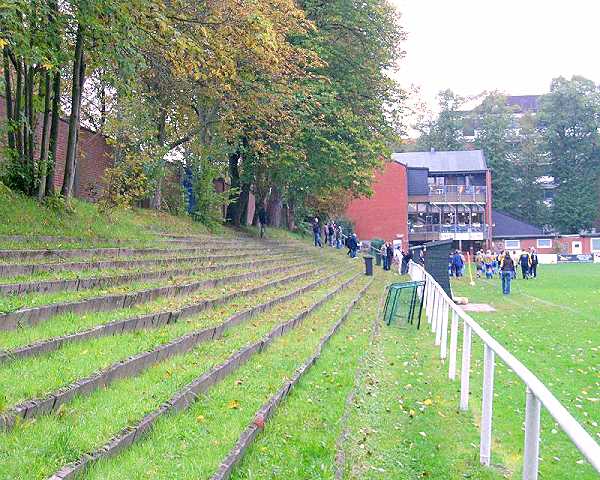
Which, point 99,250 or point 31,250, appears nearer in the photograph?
point 31,250

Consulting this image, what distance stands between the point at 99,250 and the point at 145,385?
20.4 ft

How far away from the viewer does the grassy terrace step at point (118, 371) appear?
4.14 m

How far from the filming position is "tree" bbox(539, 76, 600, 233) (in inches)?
2869

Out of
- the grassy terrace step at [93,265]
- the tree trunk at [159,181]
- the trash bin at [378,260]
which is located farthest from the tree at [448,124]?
the grassy terrace step at [93,265]

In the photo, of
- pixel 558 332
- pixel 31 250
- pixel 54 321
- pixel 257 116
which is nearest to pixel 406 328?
pixel 558 332

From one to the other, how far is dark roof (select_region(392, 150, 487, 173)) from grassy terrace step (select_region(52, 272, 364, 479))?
58712 millimetres

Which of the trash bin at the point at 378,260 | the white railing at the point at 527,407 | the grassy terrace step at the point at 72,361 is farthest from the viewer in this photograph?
the trash bin at the point at 378,260

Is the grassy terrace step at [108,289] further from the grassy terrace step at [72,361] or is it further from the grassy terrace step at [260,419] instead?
the grassy terrace step at [260,419]

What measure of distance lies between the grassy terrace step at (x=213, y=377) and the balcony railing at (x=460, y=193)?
57167 mm

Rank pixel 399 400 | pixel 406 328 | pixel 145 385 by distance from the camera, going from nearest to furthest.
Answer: pixel 145 385
pixel 399 400
pixel 406 328

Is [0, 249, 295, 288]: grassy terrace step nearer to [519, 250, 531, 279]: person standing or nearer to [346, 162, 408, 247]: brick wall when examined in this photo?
[519, 250, 531, 279]: person standing

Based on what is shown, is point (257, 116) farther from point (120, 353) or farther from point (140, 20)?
point (120, 353)

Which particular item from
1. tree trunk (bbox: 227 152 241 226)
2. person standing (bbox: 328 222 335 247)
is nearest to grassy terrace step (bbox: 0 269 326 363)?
tree trunk (bbox: 227 152 241 226)

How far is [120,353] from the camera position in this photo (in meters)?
5.74
